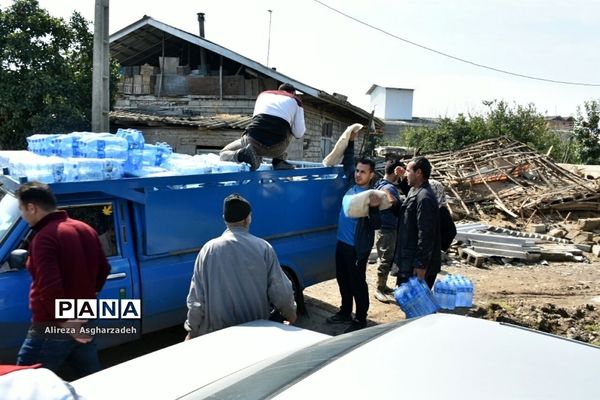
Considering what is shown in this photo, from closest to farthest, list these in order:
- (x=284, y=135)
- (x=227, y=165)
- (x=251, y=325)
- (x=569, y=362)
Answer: (x=569, y=362) → (x=251, y=325) → (x=227, y=165) → (x=284, y=135)

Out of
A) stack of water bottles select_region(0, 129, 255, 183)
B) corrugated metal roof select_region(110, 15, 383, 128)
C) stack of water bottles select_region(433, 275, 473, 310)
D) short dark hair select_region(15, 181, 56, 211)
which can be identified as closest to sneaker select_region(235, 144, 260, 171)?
stack of water bottles select_region(0, 129, 255, 183)

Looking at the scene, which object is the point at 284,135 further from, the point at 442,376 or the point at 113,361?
the point at 442,376

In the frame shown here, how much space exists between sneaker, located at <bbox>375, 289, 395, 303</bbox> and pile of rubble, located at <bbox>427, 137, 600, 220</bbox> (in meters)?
8.42

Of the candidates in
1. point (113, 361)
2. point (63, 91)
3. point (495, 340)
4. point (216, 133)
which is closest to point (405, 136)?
point (216, 133)

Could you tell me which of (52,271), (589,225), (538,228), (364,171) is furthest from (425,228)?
(589,225)

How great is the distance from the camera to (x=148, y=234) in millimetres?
4434

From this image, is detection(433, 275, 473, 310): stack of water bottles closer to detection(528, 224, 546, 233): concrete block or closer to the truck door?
the truck door

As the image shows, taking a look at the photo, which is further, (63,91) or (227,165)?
(63,91)

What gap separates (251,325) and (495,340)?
1.61 metres

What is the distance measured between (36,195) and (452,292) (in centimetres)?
432

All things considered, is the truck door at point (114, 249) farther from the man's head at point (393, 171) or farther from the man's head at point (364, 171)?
the man's head at point (393, 171)

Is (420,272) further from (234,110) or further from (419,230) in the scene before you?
(234,110)

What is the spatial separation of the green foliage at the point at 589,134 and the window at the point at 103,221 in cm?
2766

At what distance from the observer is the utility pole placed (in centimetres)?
952
